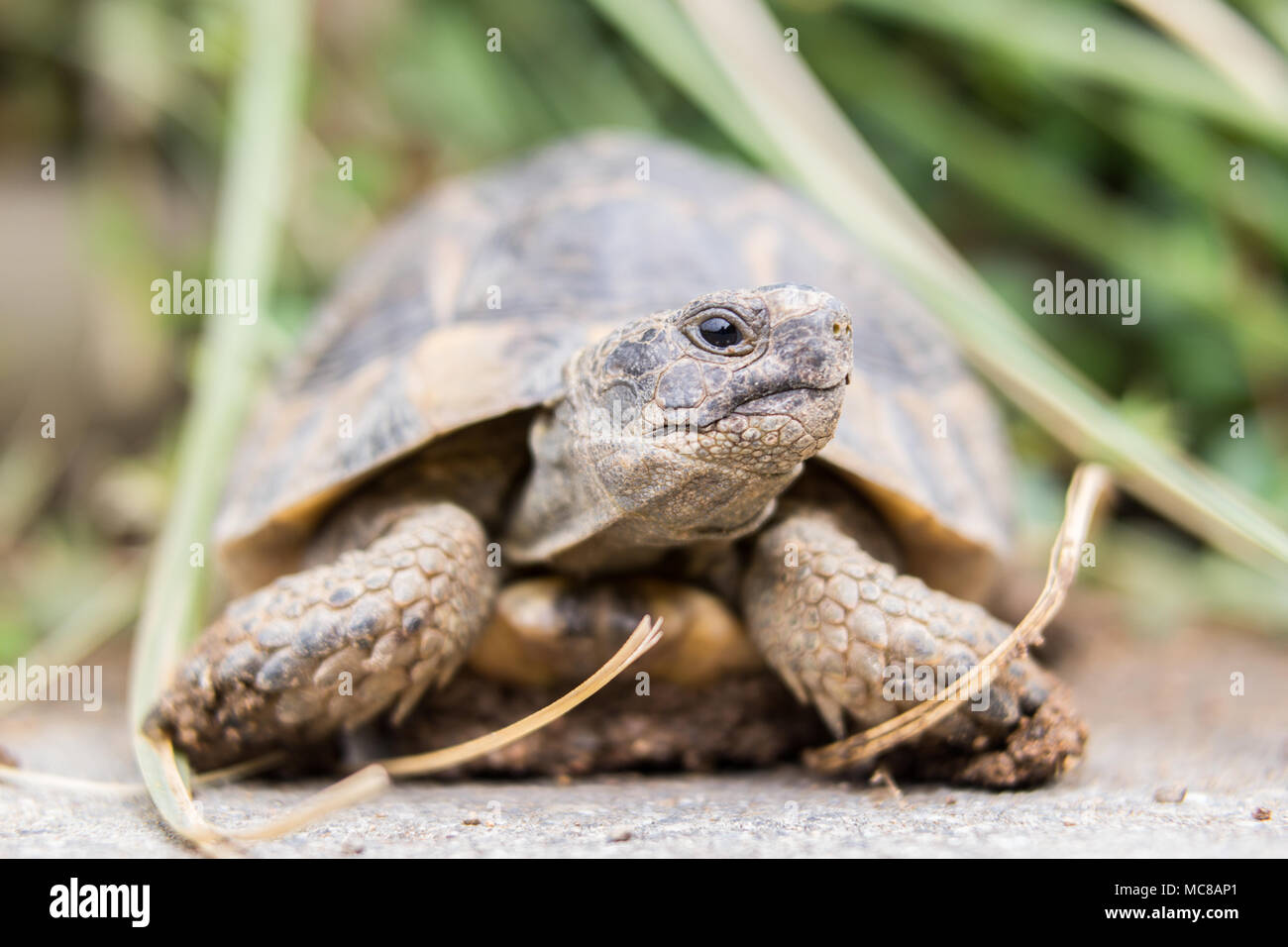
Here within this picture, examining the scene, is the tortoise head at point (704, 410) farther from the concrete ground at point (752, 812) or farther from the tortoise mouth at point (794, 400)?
the concrete ground at point (752, 812)

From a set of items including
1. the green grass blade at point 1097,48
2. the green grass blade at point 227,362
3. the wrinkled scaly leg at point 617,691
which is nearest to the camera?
the wrinkled scaly leg at point 617,691

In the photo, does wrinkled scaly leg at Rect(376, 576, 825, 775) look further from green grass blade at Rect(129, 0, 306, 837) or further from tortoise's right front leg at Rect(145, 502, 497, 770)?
green grass blade at Rect(129, 0, 306, 837)

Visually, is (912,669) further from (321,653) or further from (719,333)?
(321,653)

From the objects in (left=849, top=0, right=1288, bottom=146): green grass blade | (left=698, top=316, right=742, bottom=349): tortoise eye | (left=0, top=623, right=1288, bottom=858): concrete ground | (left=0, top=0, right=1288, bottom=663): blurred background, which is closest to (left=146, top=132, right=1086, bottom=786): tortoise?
(left=698, top=316, right=742, bottom=349): tortoise eye

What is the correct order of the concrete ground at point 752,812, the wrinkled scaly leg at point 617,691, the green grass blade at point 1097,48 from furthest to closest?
the green grass blade at point 1097,48 → the wrinkled scaly leg at point 617,691 → the concrete ground at point 752,812

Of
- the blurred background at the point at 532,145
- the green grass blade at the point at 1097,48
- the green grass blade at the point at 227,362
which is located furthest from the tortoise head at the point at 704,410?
the green grass blade at the point at 1097,48

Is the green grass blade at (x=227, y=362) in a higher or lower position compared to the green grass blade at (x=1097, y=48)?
lower

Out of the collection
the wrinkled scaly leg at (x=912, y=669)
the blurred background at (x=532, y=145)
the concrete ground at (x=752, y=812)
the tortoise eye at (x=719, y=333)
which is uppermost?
the blurred background at (x=532, y=145)

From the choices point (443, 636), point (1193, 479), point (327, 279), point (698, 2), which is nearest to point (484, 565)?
point (443, 636)
